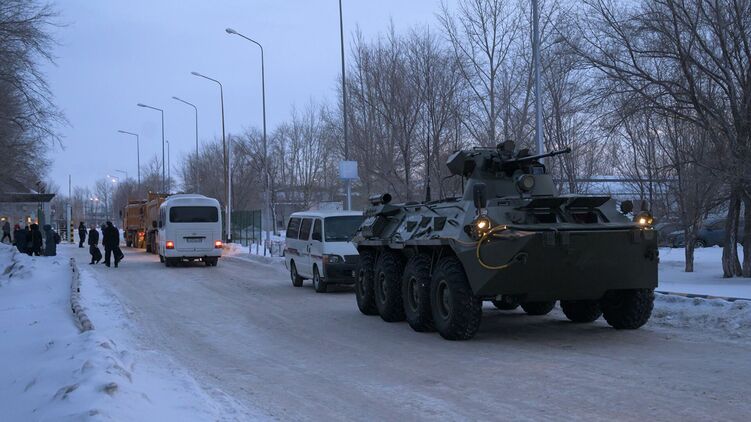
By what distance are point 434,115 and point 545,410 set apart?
21027 mm

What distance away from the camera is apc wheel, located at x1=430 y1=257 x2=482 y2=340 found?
1010 cm

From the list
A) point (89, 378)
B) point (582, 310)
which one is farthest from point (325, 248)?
point (89, 378)

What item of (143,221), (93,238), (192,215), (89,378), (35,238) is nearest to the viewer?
(89,378)

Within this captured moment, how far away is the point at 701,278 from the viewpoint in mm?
18750

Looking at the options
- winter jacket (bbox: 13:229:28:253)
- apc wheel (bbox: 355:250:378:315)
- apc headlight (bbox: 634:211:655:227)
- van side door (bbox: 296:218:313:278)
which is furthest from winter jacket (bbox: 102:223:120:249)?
Result: apc headlight (bbox: 634:211:655:227)

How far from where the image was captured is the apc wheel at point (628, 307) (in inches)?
422

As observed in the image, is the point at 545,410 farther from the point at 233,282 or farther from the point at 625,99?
the point at 233,282

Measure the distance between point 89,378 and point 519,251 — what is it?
5.40 meters

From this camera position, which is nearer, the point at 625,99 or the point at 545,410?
the point at 545,410

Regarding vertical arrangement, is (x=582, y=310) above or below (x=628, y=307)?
below

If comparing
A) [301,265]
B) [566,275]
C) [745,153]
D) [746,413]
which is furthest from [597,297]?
[301,265]

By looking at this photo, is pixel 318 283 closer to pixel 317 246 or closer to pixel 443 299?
pixel 317 246

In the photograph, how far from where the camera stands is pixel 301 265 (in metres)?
19.4

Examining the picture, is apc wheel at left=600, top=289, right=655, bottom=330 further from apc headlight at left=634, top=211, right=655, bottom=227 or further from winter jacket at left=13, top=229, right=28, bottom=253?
winter jacket at left=13, top=229, right=28, bottom=253
